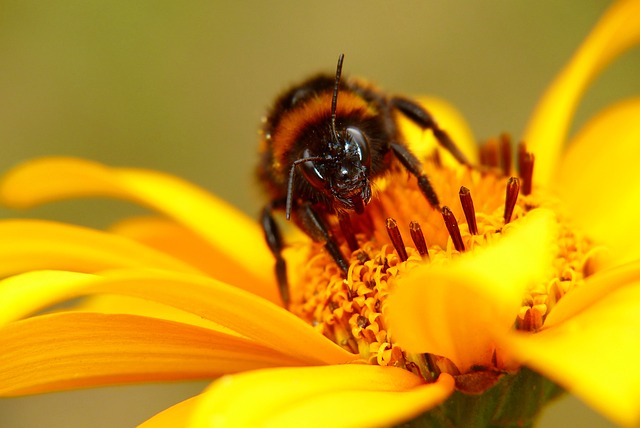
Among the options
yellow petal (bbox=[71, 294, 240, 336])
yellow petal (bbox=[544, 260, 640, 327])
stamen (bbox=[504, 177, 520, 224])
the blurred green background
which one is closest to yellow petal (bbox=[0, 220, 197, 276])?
→ yellow petal (bbox=[71, 294, 240, 336])

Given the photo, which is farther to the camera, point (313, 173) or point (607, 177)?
point (607, 177)

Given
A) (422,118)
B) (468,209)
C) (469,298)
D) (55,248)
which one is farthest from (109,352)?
(422,118)

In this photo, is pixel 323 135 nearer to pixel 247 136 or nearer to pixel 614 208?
pixel 614 208

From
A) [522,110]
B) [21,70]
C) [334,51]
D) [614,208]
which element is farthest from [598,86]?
[21,70]

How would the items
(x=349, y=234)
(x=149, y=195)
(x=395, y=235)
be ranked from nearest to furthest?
1. (x=395, y=235)
2. (x=349, y=234)
3. (x=149, y=195)

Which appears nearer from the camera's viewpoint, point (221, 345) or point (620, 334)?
point (620, 334)

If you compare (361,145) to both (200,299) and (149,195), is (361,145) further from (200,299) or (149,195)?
(149,195)

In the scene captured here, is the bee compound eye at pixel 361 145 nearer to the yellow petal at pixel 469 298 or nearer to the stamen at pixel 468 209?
the stamen at pixel 468 209

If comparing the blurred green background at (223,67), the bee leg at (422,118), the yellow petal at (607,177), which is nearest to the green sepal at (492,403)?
the yellow petal at (607,177)
